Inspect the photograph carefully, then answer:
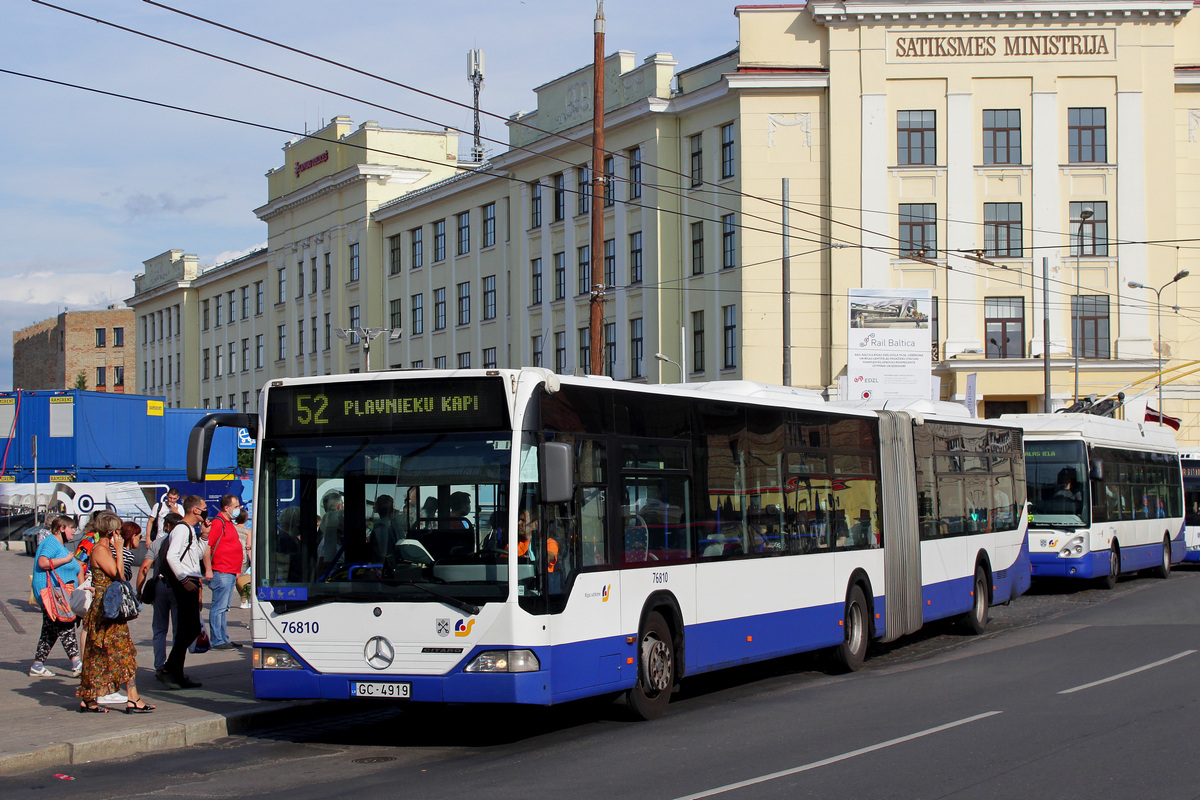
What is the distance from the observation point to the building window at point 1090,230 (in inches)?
1809

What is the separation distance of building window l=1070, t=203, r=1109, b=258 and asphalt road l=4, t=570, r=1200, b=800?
33.2 meters

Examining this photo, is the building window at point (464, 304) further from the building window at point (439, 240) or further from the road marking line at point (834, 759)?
the road marking line at point (834, 759)

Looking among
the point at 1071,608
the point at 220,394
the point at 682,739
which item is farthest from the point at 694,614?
the point at 220,394

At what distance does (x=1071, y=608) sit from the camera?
74.5 ft

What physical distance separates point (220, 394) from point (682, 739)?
76.3 meters

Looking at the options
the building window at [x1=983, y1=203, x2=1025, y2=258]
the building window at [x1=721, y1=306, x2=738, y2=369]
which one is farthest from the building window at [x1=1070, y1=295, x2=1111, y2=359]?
the building window at [x1=721, y1=306, x2=738, y2=369]

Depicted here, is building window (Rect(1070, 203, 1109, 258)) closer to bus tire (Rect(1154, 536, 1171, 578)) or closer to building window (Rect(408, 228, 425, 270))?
bus tire (Rect(1154, 536, 1171, 578))

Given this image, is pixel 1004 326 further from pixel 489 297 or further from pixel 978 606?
pixel 978 606

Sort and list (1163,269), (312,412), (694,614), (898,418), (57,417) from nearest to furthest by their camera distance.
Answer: (312,412)
(694,614)
(898,418)
(57,417)
(1163,269)

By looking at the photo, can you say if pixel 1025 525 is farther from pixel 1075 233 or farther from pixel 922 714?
pixel 1075 233

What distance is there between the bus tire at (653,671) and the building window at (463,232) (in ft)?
164

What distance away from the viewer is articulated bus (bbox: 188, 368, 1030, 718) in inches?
391

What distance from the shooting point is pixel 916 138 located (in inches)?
1826

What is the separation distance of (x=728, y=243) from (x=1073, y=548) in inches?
953
